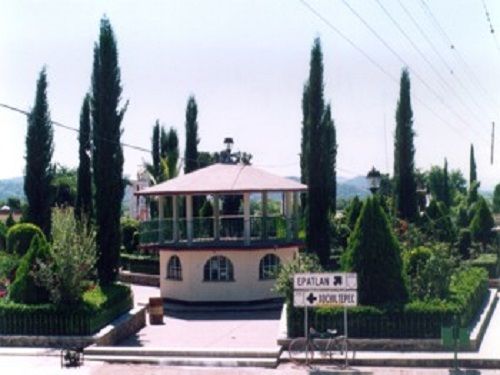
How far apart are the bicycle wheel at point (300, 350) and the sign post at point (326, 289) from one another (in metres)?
0.96

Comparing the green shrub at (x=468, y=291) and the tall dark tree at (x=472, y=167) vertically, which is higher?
the tall dark tree at (x=472, y=167)

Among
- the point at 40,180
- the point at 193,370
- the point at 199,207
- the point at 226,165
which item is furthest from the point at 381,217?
the point at 199,207

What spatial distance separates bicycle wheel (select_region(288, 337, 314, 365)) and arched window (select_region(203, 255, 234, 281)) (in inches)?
416

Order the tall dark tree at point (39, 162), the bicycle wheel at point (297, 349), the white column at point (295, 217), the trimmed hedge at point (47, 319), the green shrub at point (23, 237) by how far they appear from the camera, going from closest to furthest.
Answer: the bicycle wheel at point (297, 349) → the trimmed hedge at point (47, 319) → the green shrub at point (23, 237) → the white column at point (295, 217) → the tall dark tree at point (39, 162)

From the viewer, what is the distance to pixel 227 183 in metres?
30.2

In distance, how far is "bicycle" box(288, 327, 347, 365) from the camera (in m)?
18.7

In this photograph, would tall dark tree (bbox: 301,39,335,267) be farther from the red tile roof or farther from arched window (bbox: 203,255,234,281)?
arched window (bbox: 203,255,234,281)

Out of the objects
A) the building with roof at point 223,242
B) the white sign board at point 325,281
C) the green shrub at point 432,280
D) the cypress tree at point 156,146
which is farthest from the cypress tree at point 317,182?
the cypress tree at point 156,146

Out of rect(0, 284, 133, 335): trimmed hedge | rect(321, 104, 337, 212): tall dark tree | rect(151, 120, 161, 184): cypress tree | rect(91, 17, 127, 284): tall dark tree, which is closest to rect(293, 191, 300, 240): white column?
rect(321, 104, 337, 212): tall dark tree

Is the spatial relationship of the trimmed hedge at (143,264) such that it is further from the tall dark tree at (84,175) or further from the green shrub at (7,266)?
the green shrub at (7,266)

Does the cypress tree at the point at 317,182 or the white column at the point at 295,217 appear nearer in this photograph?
the white column at the point at 295,217

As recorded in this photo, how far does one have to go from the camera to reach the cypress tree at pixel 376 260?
20.6 meters

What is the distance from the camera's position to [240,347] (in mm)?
21000

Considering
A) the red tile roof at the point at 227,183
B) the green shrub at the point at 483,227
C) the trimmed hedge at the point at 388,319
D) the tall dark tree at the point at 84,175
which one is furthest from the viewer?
the green shrub at the point at 483,227
